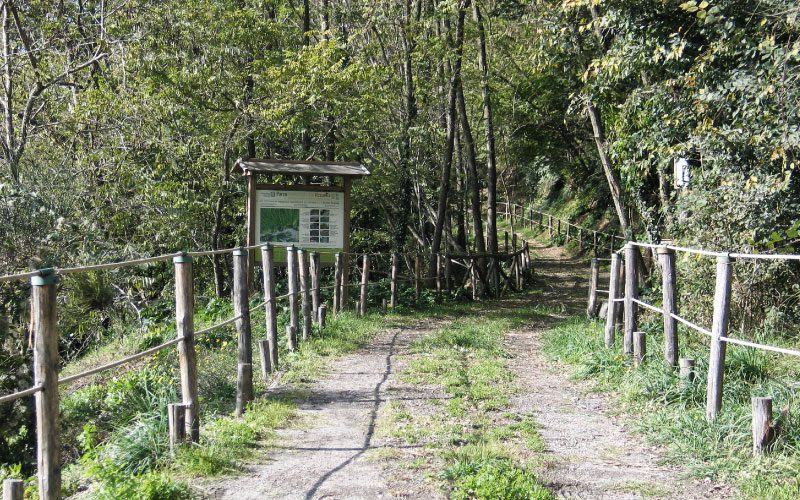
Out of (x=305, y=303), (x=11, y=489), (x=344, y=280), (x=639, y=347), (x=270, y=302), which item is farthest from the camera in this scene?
(x=344, y=280)

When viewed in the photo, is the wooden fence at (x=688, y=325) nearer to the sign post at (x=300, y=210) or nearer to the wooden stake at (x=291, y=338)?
the wooden stake at (x=291, y=338)

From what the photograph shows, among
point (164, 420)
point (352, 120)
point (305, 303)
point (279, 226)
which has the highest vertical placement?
point (352, 120)

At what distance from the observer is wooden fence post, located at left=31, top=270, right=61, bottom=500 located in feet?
13.2

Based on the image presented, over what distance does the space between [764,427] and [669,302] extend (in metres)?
2.28

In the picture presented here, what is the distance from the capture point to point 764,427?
16.7 feet

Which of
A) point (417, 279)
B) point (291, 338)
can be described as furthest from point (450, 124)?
point (291, 338)

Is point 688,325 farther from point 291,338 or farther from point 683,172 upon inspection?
point 291,338

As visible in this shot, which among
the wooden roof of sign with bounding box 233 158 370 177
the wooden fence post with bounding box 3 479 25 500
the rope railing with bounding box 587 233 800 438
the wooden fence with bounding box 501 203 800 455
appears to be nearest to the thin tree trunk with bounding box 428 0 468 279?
the wooden roof of sign with bounding box 233 158 370 177

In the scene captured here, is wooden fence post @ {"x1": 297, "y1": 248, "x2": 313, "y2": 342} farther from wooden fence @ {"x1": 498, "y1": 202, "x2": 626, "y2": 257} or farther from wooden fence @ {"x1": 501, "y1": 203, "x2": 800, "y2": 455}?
wooden fence @ {"x1": 498, "y1": 202, "x2": 626, "y2": 257}

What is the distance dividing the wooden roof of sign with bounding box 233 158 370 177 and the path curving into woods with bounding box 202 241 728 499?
5462 millimetres

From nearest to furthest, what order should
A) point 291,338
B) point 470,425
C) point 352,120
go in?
point 470,425, point 291,338, point 352,120

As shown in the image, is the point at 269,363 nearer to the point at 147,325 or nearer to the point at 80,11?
the point at 147,325

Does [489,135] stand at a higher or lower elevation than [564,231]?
higher

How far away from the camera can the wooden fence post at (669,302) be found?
7238 mm
